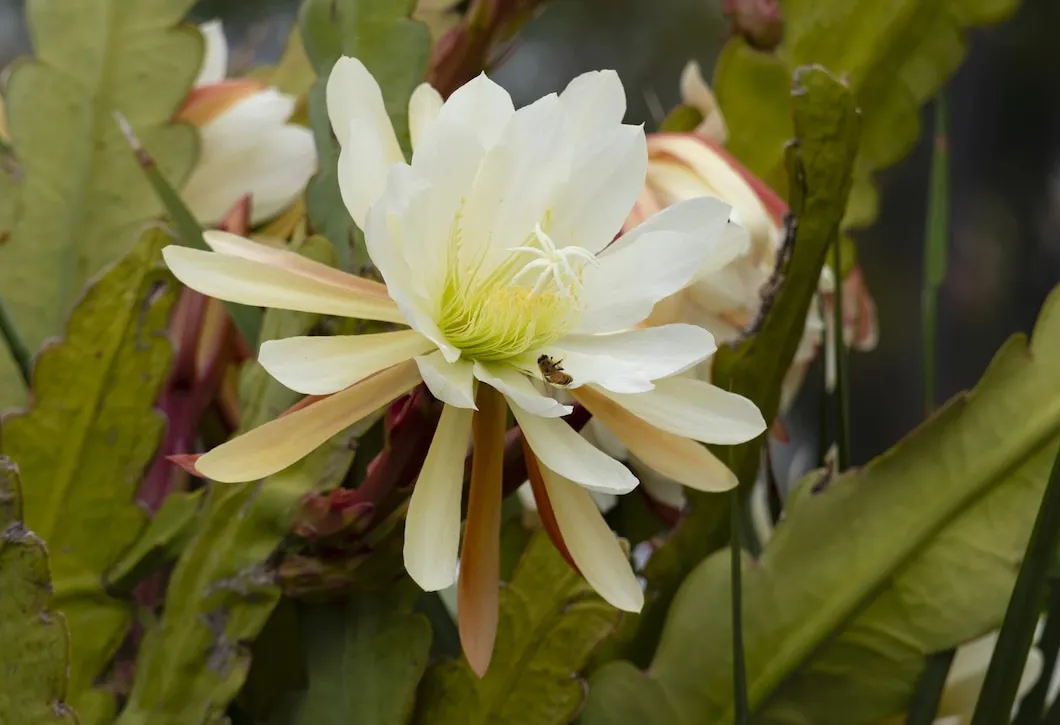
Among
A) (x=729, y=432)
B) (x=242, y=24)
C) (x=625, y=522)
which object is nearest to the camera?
(x=729, y=432)

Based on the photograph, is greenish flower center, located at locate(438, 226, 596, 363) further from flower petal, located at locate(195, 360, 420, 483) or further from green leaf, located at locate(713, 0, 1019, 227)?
green leaf, located at locate(713, 0, 1019, 227)

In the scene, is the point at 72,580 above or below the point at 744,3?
below

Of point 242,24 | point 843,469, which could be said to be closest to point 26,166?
point 843,469

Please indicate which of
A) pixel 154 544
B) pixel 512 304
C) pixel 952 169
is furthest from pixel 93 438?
pixel 952 169

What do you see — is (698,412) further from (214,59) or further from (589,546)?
(214,59)

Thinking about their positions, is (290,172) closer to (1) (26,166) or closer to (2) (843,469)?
(1) (26,166)

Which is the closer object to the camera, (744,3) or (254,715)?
(254,715)
